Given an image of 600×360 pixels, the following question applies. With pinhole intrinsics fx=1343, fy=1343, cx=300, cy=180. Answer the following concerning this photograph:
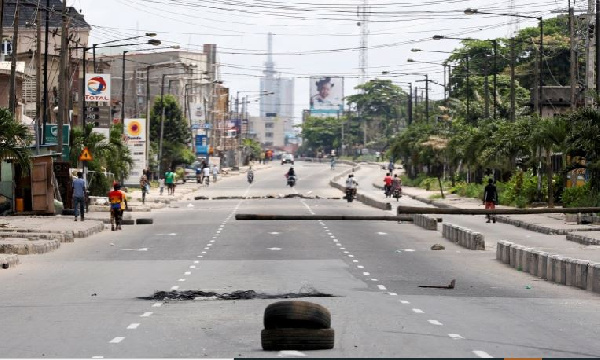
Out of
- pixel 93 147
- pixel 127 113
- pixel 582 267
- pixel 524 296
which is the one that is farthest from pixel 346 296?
pixel 127 113

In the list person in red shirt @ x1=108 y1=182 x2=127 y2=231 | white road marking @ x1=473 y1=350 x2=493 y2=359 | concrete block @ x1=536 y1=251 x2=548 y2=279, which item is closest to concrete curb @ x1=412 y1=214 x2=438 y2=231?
person in red shirt @ x1=108 y1=182 x2=127 y2=231

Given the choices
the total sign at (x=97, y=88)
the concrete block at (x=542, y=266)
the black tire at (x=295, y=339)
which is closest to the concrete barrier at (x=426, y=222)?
the concrete block at (x=542, y=266)

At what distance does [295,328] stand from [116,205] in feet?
112

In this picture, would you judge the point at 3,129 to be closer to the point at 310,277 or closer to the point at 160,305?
the point at 310,277

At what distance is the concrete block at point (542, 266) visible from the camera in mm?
30228

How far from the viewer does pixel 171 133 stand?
137 m

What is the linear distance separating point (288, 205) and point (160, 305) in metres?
52.0

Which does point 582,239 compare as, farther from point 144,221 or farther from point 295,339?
point 295,339

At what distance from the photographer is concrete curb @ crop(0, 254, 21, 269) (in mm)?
31859

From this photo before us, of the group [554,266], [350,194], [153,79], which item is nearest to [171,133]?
[153,79]

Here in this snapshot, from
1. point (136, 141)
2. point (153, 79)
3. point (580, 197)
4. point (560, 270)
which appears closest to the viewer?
point (560, 270)

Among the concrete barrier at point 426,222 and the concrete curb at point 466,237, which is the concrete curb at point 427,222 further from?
the concrete curb at point 466,237

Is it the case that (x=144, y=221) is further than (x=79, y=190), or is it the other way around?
(x=144, y=221)

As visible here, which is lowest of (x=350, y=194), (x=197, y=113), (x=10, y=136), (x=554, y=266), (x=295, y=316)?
(x=350, y=194)
